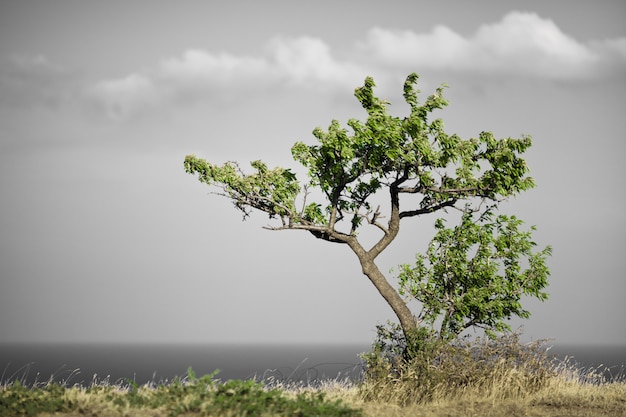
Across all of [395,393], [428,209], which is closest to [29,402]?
[395,393]

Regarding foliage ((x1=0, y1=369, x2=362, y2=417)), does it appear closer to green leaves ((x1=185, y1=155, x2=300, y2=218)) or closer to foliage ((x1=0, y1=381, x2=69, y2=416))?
foliage ((x1=0, y1=381, x2=69, y2=416))

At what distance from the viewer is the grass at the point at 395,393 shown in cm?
1187

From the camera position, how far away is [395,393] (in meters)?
16.3

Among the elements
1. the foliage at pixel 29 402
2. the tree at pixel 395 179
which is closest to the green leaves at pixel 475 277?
the tree at pixel 395 179

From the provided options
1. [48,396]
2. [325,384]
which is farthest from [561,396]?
[48,396]

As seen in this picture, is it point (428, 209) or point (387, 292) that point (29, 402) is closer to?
point (387, 292)

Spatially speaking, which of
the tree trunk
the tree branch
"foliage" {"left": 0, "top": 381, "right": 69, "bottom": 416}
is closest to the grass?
"foliage" {"left": 0, "top": 381, "right": 69, "bottom": 416}

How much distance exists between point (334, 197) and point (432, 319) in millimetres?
4969

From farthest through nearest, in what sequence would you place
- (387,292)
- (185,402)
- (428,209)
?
(428,209), (387,292), (185,402)

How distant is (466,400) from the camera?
16.0 m

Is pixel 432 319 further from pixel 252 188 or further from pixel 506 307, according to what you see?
pixel 252 188

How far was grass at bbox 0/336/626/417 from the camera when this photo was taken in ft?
38.9

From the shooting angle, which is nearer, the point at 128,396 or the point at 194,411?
the point at 194,411

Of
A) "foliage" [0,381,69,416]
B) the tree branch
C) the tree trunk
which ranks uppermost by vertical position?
the tree branch
